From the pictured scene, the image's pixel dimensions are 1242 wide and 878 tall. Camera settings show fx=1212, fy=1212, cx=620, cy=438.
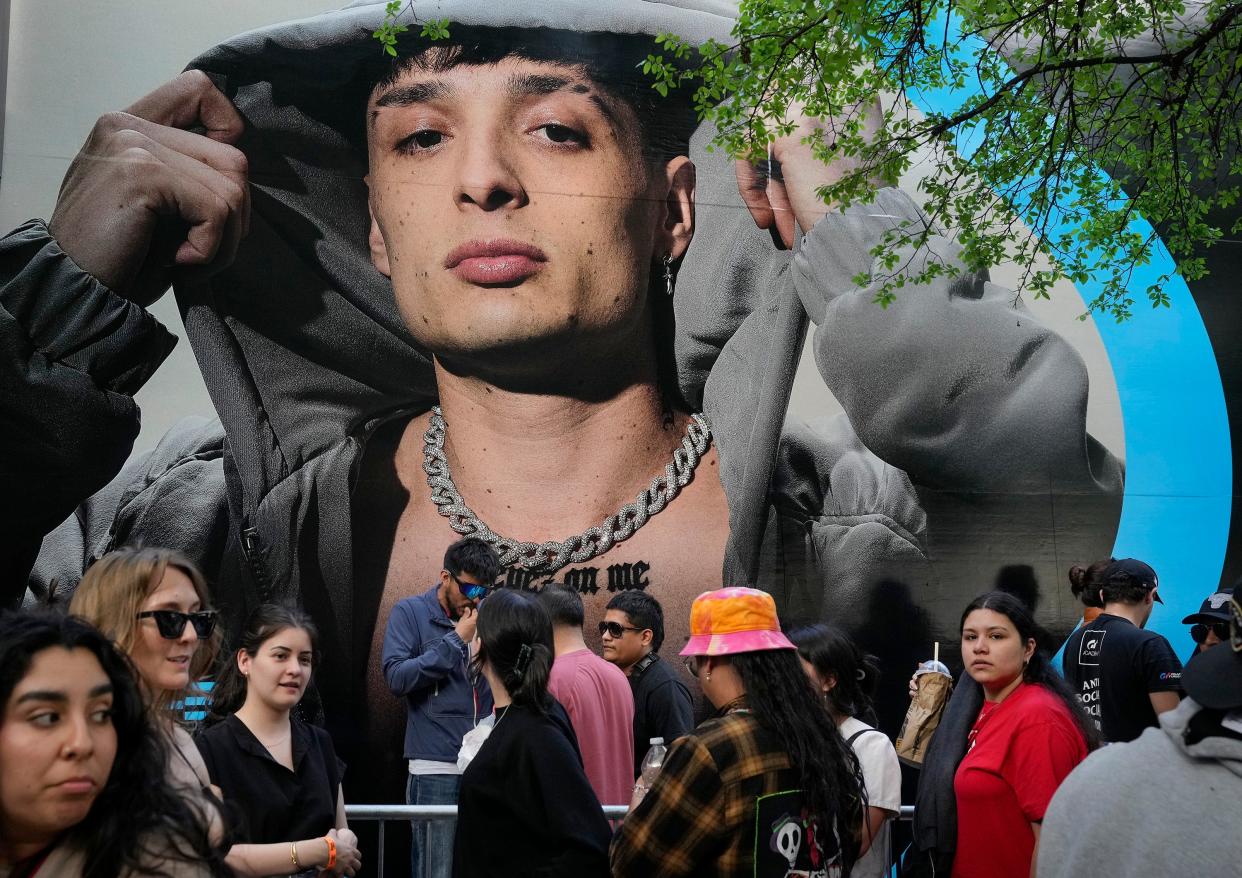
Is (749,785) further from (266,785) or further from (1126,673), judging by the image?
(1126,673)

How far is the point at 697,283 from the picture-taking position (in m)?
8.40

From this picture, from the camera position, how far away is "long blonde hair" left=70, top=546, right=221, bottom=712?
3.17 meters

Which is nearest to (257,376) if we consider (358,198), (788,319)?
(358,198)

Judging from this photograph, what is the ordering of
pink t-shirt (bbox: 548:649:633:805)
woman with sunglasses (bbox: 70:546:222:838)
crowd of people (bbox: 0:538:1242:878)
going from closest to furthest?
crowd of people (bbox: 0:538:1242:878), woman with sunglasses (bbox: 70:546:222:838), pink t-shirt (bbox: 548:649:633:805)

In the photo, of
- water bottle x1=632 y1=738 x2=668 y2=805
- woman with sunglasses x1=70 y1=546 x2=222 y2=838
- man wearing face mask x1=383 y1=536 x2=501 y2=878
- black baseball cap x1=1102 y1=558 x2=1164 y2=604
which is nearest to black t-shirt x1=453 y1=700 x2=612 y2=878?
water bottle x1=632 y1=738 x2=668 y2=805

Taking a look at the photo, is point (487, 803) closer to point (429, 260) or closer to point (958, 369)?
point (429, 260)

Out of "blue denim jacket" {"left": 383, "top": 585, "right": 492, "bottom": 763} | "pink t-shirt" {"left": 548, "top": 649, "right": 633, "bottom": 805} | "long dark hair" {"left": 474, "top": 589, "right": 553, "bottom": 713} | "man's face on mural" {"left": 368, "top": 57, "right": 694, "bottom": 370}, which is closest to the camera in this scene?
"long dark hair" {"left": 474, "top": 589, "right": 553, "bottom": 713}

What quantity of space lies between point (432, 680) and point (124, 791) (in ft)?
12.6

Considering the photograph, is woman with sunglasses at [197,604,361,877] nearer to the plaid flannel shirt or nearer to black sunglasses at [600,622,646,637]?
the plaid flannel shirt

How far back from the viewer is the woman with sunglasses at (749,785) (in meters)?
2.99

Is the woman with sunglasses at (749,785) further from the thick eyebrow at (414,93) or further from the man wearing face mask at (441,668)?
the thick eyebrow at (414,93)

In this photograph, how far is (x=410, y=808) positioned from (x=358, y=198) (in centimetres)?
440

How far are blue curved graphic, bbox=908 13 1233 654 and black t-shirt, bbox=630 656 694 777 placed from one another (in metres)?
4.64

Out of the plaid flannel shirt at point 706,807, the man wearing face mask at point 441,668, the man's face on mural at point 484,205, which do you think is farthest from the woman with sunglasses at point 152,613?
the man's face on mural at point 484,205
